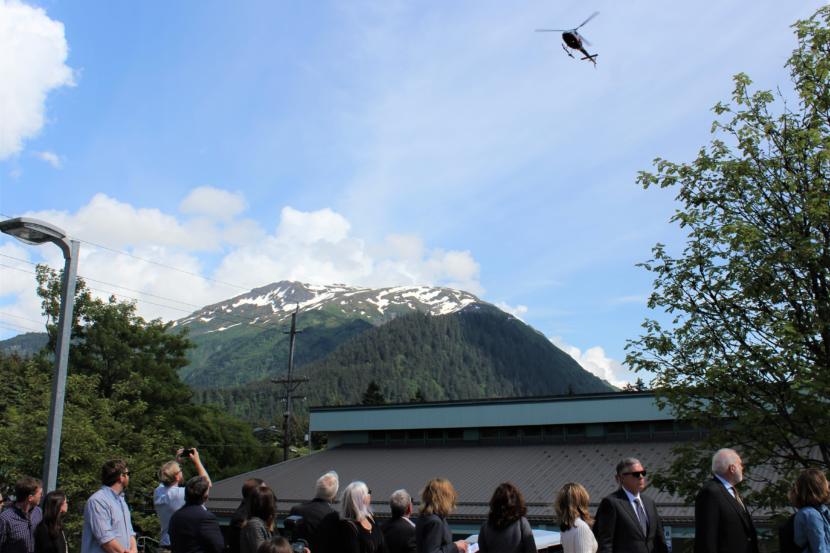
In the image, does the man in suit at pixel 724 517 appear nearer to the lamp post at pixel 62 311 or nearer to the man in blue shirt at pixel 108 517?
the man in blue shirt at pixel 108 517

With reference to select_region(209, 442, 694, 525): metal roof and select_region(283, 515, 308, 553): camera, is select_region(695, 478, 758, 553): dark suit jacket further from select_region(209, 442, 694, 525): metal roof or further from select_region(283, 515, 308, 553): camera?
select_region(209, 442, 694, 525): metal roof

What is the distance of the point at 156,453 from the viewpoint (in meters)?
33.6

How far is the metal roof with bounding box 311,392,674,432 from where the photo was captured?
3152cm

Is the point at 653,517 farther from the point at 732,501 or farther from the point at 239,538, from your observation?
the point at 239,538

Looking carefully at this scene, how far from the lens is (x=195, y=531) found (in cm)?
692

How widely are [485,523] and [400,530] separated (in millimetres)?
854

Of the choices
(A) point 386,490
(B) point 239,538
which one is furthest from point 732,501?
(A) point 386,490

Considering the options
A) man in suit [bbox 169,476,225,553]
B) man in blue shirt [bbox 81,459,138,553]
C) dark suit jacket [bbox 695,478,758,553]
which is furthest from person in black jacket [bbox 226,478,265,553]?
dark suit jacket [bbox 695,478,758,553]

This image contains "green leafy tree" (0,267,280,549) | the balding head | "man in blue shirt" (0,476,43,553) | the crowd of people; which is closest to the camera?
the crowd of people

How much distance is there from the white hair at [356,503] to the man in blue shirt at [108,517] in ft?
7.89

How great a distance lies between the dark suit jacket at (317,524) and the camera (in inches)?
254

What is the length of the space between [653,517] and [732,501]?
2.49ft

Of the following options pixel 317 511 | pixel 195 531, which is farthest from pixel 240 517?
pixel 317 511

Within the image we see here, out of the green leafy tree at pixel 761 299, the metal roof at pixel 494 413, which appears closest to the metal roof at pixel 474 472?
the metal roof at pixel 494 413
